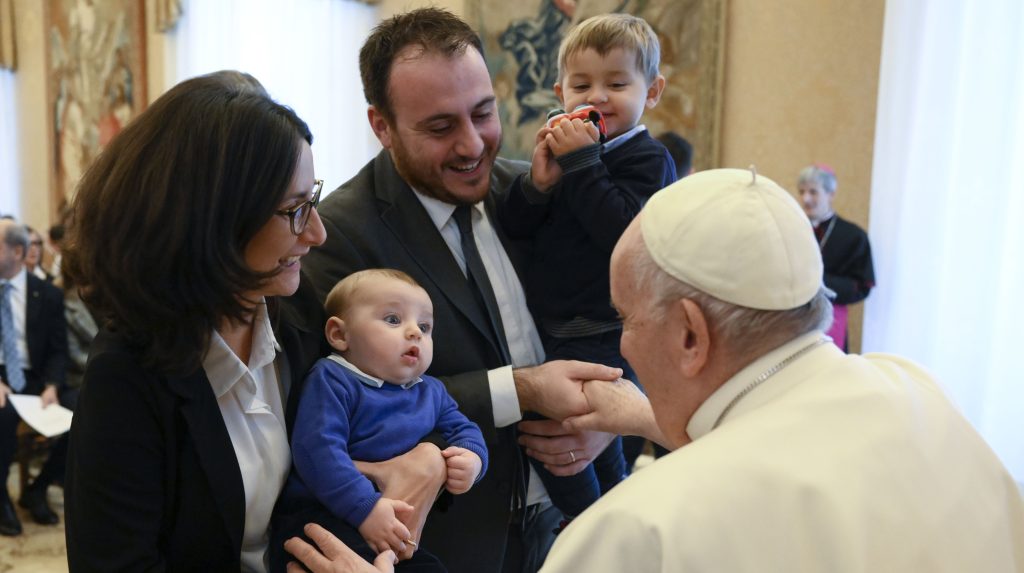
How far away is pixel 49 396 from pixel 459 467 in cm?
526

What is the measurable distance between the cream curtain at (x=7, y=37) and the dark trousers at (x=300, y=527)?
1395 cm

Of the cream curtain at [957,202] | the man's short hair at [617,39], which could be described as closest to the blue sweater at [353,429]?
the man's short hair at [617,39]

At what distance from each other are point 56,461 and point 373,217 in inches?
200

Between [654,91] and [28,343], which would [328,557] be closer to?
[654,91]

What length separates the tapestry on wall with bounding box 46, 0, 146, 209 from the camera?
11.0 meters

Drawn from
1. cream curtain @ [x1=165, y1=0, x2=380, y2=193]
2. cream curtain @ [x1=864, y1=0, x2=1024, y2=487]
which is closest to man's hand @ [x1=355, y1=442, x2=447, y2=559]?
cream curtain @ [x1=864, y1=0, x2=1024, y2=487]

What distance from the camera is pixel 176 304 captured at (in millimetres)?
1737

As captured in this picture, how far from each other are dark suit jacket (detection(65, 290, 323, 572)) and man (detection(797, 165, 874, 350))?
4.97 metres

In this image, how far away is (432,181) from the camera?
2.46m

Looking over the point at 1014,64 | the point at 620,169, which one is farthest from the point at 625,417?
the point at 1014,64

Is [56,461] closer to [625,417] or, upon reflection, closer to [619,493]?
[625,417]

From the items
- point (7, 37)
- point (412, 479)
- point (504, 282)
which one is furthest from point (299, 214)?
point (7, 37)

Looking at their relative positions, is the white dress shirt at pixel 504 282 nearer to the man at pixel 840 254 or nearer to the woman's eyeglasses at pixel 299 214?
the woman's eyeglasses at pixel 299 214

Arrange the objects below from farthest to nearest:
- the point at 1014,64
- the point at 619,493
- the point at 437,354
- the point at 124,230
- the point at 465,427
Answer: the point at 1014,64
the point at 437,354
the point at 465,427
the point at 124,230
the point at 619,493
